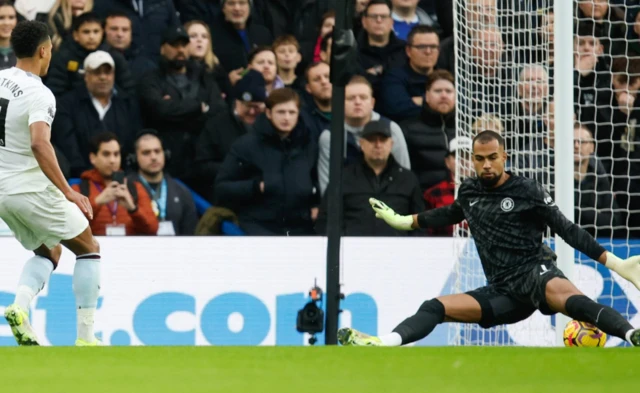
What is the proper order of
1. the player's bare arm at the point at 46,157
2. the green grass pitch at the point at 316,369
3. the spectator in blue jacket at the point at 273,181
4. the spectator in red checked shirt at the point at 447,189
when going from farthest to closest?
the spectator in red checked shirt at the point at 447,189
the spectator in blue jacket at the point at 273,181
the player's bare arm at the point at 46,157
the green grass pitch at the point at 316,369

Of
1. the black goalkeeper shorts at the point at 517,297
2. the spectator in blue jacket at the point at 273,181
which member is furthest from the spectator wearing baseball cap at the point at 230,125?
the black goalkeeper shorts at the point at 517,297

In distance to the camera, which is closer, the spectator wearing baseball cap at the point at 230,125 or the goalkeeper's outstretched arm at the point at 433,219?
the goalkeeper's outstretched arm at the point at 433,219

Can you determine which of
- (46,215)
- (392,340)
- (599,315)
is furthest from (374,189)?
(46,215)

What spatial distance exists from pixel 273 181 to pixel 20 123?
342 centimetres

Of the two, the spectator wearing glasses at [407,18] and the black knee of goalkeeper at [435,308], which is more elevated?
the spectator wearing glasses at [407,18]

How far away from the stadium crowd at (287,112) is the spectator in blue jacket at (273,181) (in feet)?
0.04

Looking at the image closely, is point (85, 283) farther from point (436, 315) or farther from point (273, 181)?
point (273, 181)

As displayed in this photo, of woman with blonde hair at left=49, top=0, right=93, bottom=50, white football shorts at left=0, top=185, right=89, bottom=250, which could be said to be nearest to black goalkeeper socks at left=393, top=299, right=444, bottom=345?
white football shorts at left=0, top=185, right=89, bottom=250

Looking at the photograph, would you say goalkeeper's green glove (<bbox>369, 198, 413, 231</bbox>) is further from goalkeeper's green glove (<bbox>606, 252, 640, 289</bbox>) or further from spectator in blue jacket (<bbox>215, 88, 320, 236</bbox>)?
Answer: spectator in blue jacket (<bbox>215, 88, 320, 236</bbox>)

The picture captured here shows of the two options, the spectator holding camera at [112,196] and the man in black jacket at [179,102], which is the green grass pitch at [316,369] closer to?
the spectator holding camera at [112,196]

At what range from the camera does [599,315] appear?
7562mm

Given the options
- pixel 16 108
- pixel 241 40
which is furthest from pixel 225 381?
pixel 241 40

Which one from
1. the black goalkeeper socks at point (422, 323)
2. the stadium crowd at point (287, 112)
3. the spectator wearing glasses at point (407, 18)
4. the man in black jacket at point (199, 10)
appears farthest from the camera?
the spectator wearing glasses at point (407, 18)

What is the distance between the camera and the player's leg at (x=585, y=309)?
738 cm
